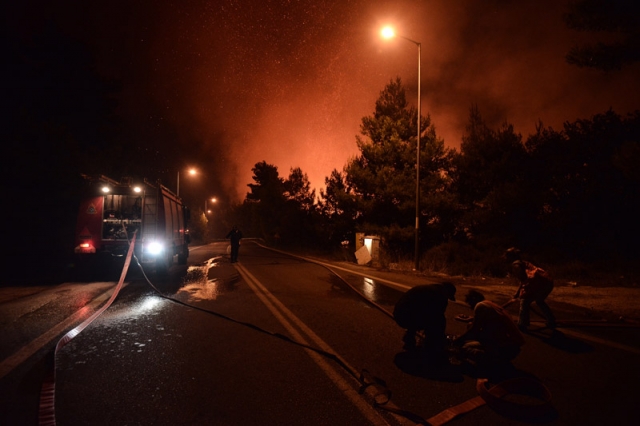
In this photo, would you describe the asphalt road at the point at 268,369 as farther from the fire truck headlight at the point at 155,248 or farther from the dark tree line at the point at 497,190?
the dark tree line at the point at 497,190

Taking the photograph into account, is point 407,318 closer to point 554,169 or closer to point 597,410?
point 597,410

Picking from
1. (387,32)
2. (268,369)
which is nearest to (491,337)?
(268,369)

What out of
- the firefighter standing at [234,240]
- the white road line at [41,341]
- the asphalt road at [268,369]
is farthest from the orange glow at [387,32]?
the white road line at [41,341]

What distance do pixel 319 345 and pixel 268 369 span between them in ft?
3.71

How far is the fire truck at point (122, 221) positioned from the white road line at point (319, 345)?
4.96 m

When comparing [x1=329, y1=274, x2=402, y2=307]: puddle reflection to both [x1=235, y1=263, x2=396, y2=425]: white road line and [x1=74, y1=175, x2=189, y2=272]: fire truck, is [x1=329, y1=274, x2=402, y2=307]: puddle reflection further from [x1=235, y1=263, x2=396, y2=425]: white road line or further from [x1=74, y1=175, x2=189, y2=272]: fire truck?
[x1=74, y1=175, x2=189, y2=272]: fire truck

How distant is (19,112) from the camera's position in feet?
50.1

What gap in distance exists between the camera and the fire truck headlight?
530 inches

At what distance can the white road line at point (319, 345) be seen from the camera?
3.58 m

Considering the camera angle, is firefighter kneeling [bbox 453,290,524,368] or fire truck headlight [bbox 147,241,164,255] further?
fire truck headlight [bbox 147,241,164,255]

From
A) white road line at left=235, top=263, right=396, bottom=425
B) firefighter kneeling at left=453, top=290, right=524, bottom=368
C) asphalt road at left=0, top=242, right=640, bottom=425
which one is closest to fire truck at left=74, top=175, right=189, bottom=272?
white road line at left=235, top=263, right=396, bottom=425

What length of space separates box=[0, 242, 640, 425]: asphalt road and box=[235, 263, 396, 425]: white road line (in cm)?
2

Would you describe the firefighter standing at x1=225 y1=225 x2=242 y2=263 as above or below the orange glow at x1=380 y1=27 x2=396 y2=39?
below

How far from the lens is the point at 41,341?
5574 millimetres
